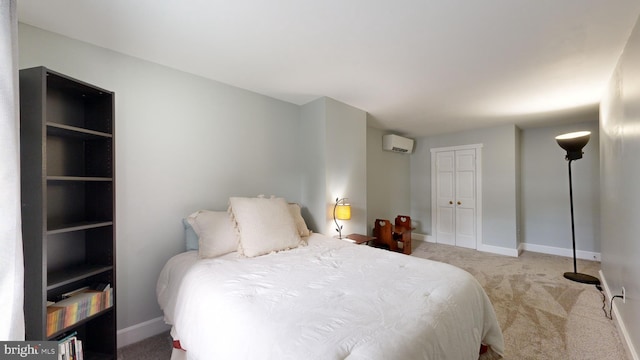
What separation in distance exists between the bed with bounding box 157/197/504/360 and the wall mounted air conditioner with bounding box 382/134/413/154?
122 inches

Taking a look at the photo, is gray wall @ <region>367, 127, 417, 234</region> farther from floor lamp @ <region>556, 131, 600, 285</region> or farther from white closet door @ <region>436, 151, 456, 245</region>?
floor lamp @ <region>556, 131, 600, 285</region>

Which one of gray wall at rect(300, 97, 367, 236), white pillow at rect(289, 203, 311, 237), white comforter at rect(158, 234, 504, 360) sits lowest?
white comforter at rect(158, 234, 504, 360)

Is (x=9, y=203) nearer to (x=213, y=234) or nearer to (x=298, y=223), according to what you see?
(x=213, y=234)

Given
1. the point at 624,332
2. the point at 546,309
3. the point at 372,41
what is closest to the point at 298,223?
the point at 372,41

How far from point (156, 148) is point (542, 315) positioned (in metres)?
3.88

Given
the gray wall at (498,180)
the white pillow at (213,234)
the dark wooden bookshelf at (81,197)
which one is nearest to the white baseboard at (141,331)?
the dark wooden bookshelf at (81,197)

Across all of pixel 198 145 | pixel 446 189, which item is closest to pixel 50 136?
pixel 198 145

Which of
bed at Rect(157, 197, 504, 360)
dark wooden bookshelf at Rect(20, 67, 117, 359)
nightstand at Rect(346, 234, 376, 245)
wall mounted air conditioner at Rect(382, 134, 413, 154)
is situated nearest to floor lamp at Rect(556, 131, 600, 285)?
wall mounted air conditioner at Rect(382, 134, 413, 154)

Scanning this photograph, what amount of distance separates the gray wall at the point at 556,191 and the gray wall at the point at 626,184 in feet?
6.72

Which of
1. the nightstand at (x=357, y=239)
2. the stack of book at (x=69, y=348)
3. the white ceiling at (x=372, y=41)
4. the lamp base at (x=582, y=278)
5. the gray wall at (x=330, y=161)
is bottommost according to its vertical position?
the lamp base at (x=582, y=278)

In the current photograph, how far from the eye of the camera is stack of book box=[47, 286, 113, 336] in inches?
52.2

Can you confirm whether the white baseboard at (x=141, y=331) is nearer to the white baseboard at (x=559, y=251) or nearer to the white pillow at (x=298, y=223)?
the white pillow at (x=298, y=223)

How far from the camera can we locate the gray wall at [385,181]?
4.56 metres

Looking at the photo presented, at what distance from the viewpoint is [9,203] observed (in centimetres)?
105
